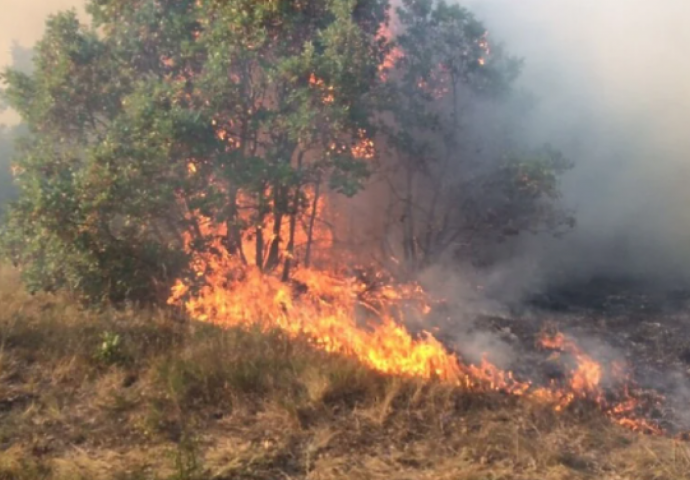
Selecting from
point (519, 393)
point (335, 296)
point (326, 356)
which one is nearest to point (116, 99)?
point (335, 296)

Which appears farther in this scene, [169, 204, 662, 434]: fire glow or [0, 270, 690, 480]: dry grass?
[169, 204, 662, 434]: fire glow

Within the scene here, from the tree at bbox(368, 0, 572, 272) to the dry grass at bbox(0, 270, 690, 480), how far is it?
403 cm

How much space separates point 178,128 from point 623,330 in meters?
6.42

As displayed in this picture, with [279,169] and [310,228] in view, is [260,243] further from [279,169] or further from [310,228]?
[279,169]

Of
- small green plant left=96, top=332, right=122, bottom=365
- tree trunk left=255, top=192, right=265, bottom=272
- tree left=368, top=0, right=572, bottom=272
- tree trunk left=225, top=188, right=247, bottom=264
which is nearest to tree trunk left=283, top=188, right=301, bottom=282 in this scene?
tree trunk left=255, top=192, right=265, bottom=272

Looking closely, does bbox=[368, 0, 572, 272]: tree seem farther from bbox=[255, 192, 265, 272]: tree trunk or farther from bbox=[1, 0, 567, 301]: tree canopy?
bbox=[255, 192, 265, 272]: tree trunk

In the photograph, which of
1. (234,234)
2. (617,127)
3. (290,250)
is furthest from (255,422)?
(617,127)

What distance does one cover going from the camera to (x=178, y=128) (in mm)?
7477

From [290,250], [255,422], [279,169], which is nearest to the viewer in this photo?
[255,422]

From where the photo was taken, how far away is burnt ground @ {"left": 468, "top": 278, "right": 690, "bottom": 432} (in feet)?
24.4

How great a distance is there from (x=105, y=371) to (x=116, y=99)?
4352 mm

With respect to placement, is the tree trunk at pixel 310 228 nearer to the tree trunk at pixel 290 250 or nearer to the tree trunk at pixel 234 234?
the tree trunk at pixel 290 250

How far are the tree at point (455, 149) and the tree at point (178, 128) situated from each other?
1.04 meters

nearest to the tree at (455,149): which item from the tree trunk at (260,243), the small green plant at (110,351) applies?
the tree trunk at (260,243)
